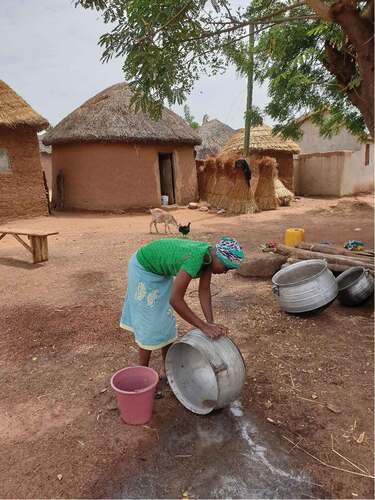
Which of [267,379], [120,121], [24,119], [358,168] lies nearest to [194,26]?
[267,379]

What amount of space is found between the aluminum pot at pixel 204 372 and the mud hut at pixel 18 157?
400 inches

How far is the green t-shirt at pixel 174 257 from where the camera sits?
2197mm

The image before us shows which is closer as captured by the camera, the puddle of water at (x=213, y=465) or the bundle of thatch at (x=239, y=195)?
the puddle of water at (x=213, y=465)

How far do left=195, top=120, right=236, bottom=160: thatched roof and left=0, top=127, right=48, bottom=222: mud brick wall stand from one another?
11.7m

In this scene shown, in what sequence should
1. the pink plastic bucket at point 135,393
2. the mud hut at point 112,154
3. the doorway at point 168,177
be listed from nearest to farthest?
1. the pink plastic bucket at point 135,393
2. the mud hut at point 112,154
3. the doorway at point 168,177

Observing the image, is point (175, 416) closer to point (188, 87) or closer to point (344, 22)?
point (344, 22)

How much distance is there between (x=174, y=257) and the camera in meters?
2.33

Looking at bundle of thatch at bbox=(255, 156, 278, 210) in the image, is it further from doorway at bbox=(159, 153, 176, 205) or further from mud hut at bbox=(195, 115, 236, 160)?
mud hut at bbox=(195, 115, 236, 160)

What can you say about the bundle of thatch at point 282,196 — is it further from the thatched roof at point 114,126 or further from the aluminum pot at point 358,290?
the aluminum pot at point 358,290

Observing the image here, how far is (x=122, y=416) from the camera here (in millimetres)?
2441

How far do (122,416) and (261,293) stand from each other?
9.28 ft

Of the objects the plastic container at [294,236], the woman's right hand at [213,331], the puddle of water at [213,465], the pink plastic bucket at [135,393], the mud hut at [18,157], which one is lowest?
the puddle of water at [213,465]

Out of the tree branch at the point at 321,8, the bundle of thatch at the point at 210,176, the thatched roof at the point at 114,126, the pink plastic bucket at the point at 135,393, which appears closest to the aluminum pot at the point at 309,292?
the pink plastic bucket at the point at 135,393

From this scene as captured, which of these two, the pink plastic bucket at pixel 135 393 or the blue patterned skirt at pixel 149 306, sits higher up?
the blue patterned skirt at pixel 149 306
